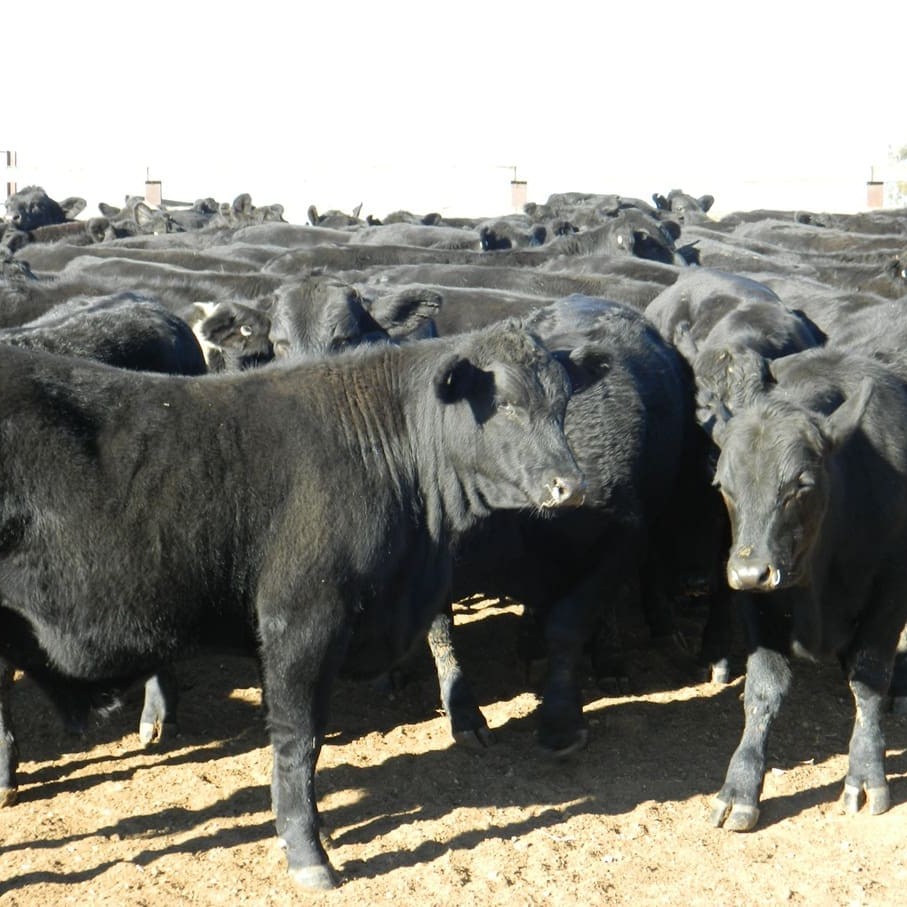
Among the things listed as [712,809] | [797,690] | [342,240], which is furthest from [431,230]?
[712,809]

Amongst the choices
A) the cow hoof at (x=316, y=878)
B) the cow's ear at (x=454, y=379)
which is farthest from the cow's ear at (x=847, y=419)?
the cow hoof at (x=316, y=878)

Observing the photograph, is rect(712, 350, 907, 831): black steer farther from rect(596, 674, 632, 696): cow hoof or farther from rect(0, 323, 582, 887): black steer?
rect(596, 674, 632, 696): cow hoof

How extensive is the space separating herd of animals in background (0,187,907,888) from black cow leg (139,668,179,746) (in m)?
0.01

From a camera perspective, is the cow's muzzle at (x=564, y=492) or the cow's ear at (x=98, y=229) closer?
the cow's muzzle at (x=564, y=492)

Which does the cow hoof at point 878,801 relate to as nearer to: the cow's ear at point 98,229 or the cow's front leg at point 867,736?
the cow's front leg at point 867,736

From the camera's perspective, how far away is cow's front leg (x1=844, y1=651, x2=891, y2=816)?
510 cm

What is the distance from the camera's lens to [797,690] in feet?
21.0

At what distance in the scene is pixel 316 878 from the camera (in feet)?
14.5

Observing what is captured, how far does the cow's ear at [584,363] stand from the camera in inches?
211

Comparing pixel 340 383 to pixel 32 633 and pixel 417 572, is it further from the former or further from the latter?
pixel 32 633

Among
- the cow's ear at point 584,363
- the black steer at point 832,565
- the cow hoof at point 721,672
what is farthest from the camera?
the cow hoof at point 721,672

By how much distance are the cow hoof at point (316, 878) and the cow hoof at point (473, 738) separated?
1.39 m

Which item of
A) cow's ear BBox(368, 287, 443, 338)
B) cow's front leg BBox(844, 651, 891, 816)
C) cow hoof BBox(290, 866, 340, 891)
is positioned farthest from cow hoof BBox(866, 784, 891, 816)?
cow's ear BBox(368, 287, 443, 338)

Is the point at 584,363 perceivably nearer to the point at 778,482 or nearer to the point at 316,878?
the point at 778,482
